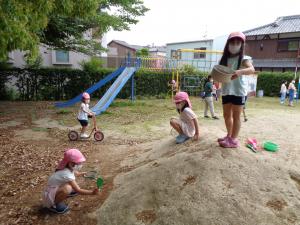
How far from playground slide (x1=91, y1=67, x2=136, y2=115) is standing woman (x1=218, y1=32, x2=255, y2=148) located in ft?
25.1

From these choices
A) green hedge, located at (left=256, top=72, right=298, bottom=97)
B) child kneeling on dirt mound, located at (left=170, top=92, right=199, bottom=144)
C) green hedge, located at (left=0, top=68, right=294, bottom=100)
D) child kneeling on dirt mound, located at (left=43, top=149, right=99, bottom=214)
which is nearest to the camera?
child kneeling on dirt mound, located at (left=43, top=149, right=99, bottom=214)

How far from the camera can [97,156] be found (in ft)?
20.2

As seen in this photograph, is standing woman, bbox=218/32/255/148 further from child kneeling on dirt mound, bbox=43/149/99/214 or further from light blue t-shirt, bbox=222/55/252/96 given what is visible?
child kneeling on dirt mound, bbox=43/149/99/214

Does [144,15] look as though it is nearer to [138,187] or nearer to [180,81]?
[180,81]

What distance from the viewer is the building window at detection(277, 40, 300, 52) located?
86.8 ft

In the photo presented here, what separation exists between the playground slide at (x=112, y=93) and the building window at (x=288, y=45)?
1853 centimetres

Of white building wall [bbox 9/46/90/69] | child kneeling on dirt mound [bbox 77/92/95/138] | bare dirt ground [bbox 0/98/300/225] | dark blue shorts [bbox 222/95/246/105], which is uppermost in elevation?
white building wall [bbox 9/46/90/69]

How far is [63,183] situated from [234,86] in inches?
102

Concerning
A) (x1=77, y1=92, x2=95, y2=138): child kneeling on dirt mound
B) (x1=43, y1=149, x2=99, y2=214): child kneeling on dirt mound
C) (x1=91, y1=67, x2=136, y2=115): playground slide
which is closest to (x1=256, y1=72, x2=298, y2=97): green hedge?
(x1=91, y1=67, x2=136, y2=115): playground slide

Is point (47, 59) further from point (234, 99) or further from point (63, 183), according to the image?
point (234, 99)

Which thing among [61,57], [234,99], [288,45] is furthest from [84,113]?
[288,45]

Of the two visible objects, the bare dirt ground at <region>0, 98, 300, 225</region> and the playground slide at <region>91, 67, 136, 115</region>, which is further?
the playground slide at <region>91, 67, 136, 115</region>

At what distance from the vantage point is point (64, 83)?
16469 millimetres

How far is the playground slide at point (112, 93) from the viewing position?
11.8m
